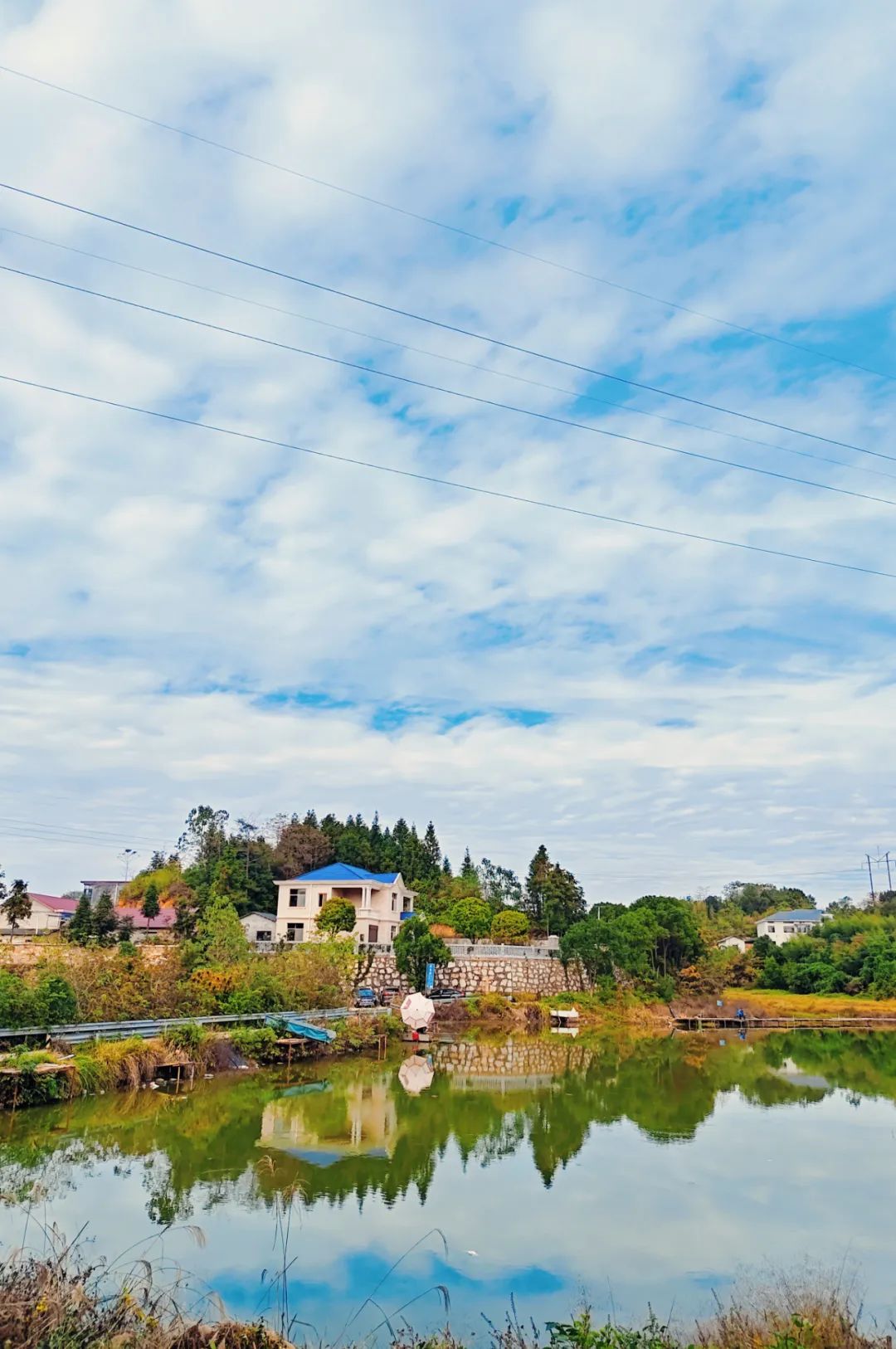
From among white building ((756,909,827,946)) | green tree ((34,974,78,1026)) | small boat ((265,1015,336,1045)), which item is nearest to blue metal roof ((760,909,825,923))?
white building ((756,909,827,946))

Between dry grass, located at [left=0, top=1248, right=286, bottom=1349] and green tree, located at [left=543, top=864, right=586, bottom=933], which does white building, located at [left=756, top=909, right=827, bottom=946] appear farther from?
dry grass, located at [left=0, top=1248, right=286, bottom=1349]

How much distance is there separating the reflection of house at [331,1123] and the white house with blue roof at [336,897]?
16.0 m

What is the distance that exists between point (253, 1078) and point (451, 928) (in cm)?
1739

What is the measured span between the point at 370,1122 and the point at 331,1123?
0.53 meters

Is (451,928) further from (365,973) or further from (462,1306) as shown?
(462,1306)

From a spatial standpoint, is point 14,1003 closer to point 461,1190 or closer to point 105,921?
point 461,1190

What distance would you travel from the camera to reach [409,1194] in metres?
8.84

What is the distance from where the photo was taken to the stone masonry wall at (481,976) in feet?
91.9

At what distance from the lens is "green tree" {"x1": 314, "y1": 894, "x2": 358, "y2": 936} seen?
93.6 ft

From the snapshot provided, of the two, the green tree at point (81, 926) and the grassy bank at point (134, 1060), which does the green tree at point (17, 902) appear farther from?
the grassy bank at point (134, 1060)

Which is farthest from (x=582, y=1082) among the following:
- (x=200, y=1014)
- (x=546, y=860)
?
(x=546, y=860)

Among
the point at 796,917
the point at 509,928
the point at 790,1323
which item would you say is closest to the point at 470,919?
the point at 509,928

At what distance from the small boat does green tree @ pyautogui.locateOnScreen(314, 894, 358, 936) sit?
9512 millimetres

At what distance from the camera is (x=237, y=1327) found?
4.66 metres
